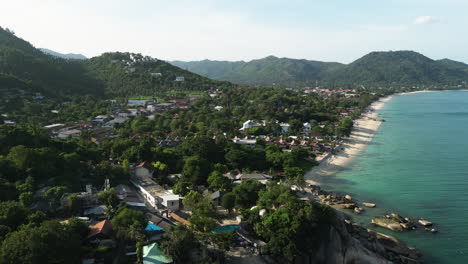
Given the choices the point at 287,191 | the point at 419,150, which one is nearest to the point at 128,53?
the point at 419,150

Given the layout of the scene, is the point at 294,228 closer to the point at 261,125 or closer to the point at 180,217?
the point at 180,217

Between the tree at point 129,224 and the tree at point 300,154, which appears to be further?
the tree at point 300,154

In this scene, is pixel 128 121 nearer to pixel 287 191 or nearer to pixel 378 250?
pixel 287 191

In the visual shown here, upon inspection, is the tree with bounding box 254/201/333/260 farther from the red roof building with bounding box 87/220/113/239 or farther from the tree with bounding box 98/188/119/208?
the tree with bounding box 98/188/119/208

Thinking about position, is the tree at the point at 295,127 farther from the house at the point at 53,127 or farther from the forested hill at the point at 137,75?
the forested hill at the point at 137,75

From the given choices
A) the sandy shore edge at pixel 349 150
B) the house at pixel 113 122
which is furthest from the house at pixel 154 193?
the house at pixel 113 122

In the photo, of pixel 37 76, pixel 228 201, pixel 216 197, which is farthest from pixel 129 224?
pixel 37 76

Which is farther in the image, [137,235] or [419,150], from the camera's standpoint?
[419,150]

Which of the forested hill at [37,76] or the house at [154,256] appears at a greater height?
the forested hill at [37,76]
